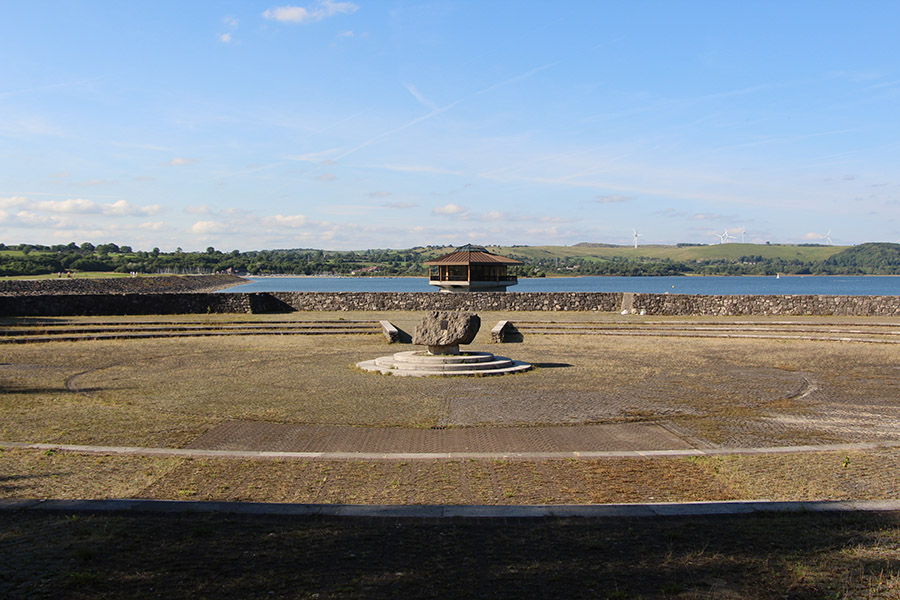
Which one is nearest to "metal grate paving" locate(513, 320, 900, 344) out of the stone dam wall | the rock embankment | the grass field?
the stone dam wall

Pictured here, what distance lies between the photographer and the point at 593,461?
26.9ft

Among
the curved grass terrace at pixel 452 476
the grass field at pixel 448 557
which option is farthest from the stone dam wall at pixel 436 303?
the grass field at pixel 448 557

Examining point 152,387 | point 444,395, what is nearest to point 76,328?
point 152,387

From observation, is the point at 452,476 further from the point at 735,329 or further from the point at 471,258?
the point at 471,258

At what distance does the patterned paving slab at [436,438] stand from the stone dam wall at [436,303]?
936 inches

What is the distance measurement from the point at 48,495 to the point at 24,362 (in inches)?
516

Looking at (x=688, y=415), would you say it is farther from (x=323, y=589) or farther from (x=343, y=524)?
(x=323, y=589)

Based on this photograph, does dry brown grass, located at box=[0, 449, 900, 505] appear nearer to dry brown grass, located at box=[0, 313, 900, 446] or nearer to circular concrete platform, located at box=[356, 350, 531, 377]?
dry brown grass, located at box=[0, 313, 900, 446]

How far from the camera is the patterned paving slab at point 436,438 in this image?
891cm

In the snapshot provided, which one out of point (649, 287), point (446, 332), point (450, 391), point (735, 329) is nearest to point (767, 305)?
point (735, 329)

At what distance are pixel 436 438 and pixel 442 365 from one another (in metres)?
6.59

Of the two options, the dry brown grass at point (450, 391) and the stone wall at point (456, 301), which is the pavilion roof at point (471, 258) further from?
the dry brown grass at point (450, 391)

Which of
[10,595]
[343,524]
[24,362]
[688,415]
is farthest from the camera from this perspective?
[24,362]

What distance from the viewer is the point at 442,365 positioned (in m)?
16.1
